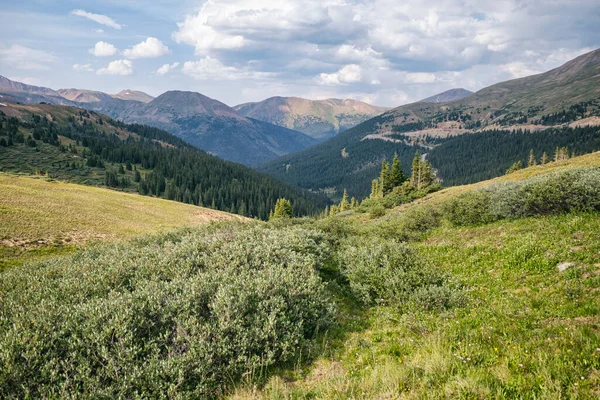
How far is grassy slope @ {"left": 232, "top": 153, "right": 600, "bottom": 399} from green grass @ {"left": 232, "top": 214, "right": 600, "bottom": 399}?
1.0 inches

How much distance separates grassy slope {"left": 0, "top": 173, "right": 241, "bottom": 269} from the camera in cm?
3362

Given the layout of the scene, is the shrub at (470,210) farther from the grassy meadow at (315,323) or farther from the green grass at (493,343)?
the green grass at (493,343)

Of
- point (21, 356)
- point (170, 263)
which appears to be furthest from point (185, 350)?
point (170, 263)

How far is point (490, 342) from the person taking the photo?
307 inches

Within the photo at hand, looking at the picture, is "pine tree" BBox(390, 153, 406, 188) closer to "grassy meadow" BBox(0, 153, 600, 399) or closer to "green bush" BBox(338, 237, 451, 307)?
"grassy meadow" BBox(0, 153, 600, 399)

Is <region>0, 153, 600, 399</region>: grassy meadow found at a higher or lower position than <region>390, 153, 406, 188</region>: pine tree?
lower

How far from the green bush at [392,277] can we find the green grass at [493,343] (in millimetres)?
823

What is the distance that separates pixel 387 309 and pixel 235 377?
6.40m

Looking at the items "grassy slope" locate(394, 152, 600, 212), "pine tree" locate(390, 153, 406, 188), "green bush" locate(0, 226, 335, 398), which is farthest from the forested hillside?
"green bush" locate(0, 226, 335, 398)

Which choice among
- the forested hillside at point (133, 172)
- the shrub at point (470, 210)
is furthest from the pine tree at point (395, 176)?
the forested hillside at point (133, 172)

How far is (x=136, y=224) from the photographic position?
52.4m

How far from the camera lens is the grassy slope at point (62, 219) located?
33.6m

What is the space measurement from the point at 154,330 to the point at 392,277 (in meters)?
9.46

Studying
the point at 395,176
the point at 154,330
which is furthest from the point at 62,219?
the point at 395,176
